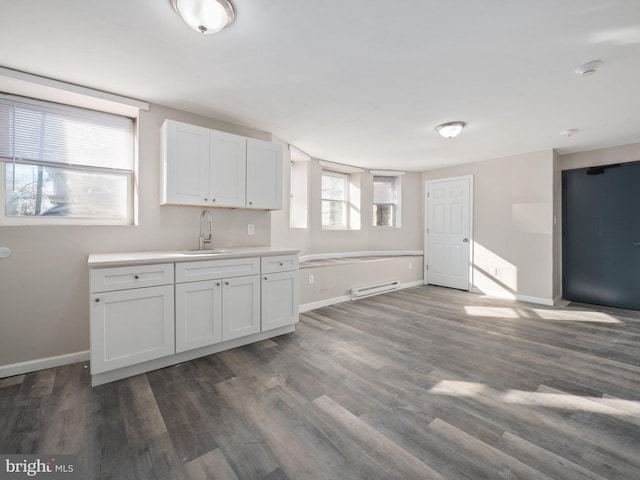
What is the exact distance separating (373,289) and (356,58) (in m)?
3.72

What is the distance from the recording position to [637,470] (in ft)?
4.72

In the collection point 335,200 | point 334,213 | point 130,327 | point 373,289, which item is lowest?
point 373,289

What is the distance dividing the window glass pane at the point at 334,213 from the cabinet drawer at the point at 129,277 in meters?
3.29

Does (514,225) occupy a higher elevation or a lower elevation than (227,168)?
lower

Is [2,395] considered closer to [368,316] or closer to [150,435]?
[150,435]

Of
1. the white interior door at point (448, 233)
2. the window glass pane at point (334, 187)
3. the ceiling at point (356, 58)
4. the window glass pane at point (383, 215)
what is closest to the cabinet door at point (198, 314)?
the ceiling at point (356, 58)

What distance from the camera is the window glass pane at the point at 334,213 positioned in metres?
5.39

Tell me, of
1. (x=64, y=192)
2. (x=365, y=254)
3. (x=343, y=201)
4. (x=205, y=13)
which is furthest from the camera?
(x=365, y=254)

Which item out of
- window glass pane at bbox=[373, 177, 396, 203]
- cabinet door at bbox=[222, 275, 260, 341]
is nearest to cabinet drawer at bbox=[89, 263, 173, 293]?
cabinet door at bbox=[222, 275, 260, 341]

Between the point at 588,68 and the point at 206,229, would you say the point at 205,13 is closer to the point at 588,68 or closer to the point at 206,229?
the point at 206,229

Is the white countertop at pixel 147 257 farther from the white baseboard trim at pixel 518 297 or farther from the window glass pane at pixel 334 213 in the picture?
the white baseboard trim at pixel 518 297

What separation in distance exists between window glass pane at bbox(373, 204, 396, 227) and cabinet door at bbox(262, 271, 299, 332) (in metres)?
3.29

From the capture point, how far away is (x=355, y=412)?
188 cm

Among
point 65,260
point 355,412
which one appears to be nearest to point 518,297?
point 355,412
